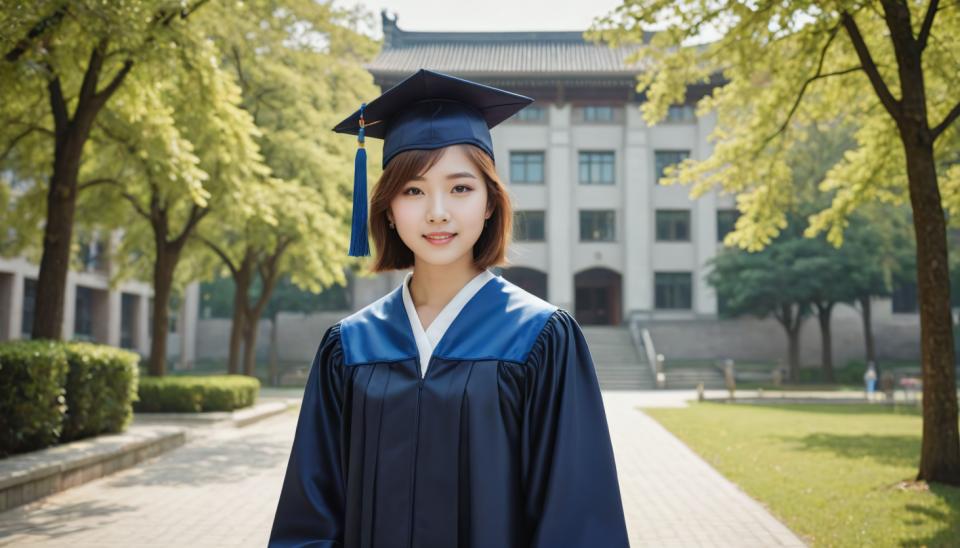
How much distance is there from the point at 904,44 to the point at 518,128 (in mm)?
33002

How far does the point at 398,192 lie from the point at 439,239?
0.20 metres

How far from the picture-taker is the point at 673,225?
41.5m

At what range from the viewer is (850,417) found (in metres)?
18.5

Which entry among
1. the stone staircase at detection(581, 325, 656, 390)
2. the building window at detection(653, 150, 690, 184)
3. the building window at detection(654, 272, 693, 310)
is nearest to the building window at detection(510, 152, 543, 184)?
the building window at detection(653, 150, 690, 184)

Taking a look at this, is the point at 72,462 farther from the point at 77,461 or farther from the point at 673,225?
the point at 673,225

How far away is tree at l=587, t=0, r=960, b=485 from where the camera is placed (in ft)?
28.5

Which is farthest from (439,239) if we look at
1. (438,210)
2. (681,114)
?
(681,114)

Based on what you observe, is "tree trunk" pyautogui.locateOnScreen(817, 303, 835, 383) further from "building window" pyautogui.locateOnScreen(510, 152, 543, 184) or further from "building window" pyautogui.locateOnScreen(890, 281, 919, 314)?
"building window" pyautogui.locateOnScreen(510, 152, 543, 184)

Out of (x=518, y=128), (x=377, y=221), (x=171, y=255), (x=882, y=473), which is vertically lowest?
(x=882, y=473)

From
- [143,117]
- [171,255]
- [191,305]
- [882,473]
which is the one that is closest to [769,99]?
[882,473]

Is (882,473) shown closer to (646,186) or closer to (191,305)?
(646,186)

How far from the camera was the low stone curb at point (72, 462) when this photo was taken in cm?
802

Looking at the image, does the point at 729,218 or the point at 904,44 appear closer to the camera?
the point at 904,44

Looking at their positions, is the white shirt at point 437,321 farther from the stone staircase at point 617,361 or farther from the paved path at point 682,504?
the stone staircase at point 617,361
